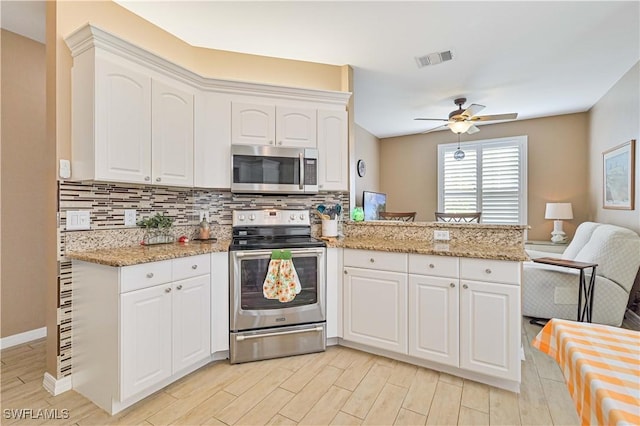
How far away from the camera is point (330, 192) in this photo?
3137 millimetres

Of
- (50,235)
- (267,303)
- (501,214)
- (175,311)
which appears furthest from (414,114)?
(50,235)

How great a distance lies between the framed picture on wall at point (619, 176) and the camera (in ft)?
10.6

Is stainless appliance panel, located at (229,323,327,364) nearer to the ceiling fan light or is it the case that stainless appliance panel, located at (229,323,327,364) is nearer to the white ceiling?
the white ceiling

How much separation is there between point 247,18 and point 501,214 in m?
5.03

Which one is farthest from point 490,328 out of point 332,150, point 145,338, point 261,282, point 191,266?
point 145,338

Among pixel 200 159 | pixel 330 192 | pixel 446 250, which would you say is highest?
pixel 200 159

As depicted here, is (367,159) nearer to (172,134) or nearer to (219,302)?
(172,134)

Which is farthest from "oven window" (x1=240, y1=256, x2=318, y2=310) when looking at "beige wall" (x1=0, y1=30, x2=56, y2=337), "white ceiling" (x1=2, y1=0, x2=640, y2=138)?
"white ceiling" (x1=2, y1=0, x2=640, y2=138)

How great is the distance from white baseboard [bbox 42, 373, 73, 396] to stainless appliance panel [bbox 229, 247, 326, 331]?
1038 mm

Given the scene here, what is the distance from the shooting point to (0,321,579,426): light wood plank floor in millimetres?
1737

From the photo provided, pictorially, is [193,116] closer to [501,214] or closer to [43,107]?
[43,107]

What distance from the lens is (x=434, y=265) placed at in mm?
2174

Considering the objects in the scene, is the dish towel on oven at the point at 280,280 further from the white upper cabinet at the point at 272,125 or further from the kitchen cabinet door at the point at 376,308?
the white upper cabinet at the point at 272,125

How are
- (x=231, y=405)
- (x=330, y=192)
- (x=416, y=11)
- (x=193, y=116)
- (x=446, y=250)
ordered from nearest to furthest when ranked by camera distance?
(x=231, y=405) < (x=446, y=250) < (x=416, y=11) < (x=193, y=116) < (x=330, y=192)
